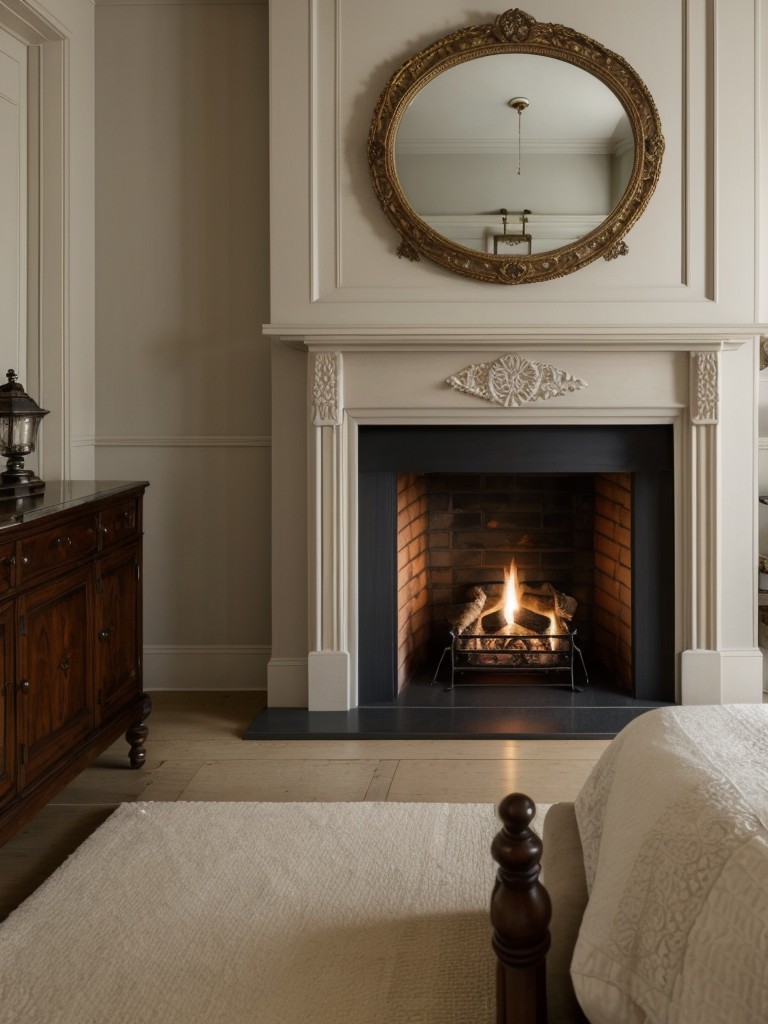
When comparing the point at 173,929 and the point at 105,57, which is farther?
the point at 105,57

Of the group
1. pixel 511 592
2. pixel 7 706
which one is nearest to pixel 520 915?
pixel 7 706

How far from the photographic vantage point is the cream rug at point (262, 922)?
1.80 m

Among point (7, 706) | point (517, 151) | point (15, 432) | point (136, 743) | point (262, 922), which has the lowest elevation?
point (262, 922)

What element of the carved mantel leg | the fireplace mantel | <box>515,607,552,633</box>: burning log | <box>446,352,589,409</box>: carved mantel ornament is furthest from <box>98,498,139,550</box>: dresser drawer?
<box>515,607,552,633</box>: burning log

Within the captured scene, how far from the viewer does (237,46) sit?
3.81 m

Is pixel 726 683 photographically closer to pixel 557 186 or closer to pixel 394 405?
pixel 394 405

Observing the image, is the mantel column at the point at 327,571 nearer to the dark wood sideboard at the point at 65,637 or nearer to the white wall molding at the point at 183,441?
the white wall molding at the point at 183,441

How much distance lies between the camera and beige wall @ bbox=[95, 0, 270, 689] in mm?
3832

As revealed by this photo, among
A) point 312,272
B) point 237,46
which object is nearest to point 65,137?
point 237,46

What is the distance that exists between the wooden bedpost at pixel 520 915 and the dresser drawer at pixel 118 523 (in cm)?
189

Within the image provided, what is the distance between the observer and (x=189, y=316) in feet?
12.8

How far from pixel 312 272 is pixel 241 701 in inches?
68.6

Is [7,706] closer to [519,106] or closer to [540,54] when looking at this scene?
[519,106]

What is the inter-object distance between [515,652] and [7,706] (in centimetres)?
226
